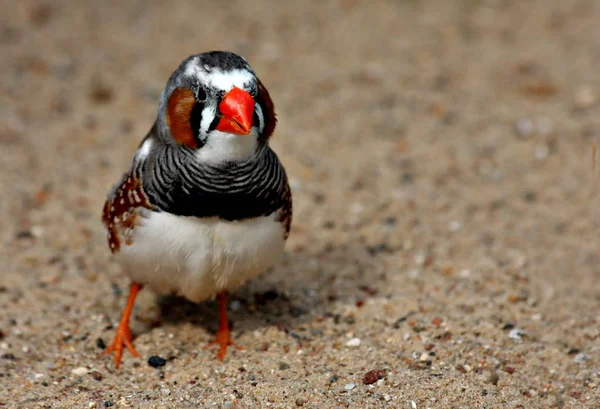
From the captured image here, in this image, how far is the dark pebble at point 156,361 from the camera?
514cm

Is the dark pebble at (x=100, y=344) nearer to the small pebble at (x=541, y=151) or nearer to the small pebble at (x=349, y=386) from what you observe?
the small pebble at (x=349, y=386)

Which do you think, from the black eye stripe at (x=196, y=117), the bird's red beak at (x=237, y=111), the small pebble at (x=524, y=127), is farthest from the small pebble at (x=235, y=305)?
the small pebble at (x=524, y=127)

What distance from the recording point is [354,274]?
20.7ft

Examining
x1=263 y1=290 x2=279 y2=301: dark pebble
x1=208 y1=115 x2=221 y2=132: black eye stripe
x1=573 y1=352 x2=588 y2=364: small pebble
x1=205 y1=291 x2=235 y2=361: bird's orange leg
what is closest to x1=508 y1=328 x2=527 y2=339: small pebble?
x1=573 y1=352 x2=588 y2=364: small pebble

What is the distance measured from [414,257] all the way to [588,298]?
135 cm

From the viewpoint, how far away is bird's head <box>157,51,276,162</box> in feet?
13.8

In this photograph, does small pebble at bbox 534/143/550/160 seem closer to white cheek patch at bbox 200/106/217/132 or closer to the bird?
the bird

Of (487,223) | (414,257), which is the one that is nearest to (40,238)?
(414,257)

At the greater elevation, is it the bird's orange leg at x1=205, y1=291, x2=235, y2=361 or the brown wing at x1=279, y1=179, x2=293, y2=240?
the brown wing at x1=279, y1=179, x2=293, y2=240

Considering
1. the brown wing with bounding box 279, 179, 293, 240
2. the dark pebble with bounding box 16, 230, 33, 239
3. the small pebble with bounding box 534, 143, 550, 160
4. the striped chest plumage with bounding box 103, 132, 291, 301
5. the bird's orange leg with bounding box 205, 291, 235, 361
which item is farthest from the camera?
the small pebble with bounding box 534, 143, 550, 160

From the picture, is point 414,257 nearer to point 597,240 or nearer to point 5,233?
point 597,240

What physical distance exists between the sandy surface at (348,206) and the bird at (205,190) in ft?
2.25

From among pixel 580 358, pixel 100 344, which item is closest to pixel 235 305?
pixel 100 344

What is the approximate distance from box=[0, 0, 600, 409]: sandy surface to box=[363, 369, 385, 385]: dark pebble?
0.05 m
